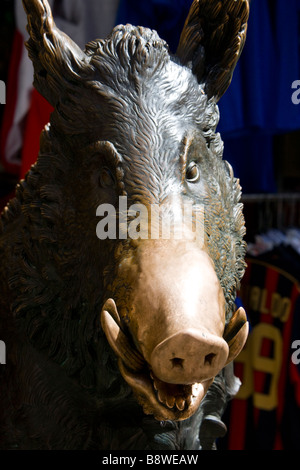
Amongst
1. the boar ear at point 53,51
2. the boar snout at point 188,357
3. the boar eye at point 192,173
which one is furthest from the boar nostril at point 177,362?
the boar ear at point 53,51

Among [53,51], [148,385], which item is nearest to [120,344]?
[148,385]

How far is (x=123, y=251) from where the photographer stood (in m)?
0.50

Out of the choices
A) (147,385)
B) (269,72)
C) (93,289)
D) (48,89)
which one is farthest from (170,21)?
(147,385)

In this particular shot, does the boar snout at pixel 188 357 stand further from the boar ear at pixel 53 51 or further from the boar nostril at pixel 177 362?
the boar ear at pixel 53 51

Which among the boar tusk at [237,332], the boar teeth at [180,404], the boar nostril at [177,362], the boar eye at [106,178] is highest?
the boar eye at [106,178]

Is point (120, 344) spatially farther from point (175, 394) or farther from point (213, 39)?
point (213, 39)

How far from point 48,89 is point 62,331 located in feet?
0.90

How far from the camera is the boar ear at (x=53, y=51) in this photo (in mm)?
571

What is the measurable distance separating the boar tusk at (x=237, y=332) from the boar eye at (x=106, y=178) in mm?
182

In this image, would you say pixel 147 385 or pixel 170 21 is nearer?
pixel 147 385

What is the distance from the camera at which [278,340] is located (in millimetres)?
1438

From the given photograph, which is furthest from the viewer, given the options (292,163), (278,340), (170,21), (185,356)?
(292,163)

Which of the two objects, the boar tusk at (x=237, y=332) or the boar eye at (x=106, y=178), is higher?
the boar eye at (x=106, y=178)

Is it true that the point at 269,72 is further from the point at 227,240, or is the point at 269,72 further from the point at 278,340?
the point at 227,240
